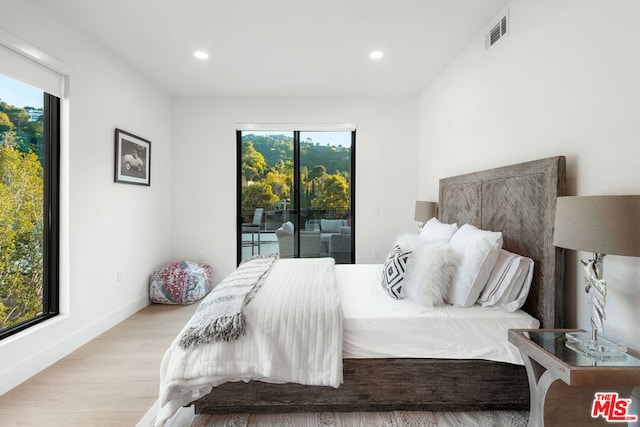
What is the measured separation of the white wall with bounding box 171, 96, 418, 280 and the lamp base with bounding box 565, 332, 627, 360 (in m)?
2.95

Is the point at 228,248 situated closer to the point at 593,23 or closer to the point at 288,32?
the point at 288,32

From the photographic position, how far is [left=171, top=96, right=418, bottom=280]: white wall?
4.45 metres

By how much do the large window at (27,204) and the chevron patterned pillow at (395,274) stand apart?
2.58 metres

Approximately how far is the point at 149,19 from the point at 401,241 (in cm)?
269

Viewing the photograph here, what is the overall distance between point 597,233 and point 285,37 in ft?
8.79

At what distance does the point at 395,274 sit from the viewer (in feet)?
7.14

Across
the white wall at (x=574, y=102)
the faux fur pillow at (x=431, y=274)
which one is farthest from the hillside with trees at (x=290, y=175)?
the faux fur pillow at (x=431, y=274)

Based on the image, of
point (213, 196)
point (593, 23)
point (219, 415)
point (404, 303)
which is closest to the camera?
point (593, 23)

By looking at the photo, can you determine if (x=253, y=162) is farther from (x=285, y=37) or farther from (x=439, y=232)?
(x=439, y=232)

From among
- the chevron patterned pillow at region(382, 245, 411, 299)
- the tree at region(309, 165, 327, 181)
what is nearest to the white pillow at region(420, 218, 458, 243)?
the chevron patterned pillow at region(382, 245, 411, 299)

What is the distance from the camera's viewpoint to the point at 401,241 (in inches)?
105

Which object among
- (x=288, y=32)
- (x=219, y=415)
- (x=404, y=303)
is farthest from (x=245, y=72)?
(x=219, y=415)

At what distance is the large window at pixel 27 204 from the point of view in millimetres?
2217

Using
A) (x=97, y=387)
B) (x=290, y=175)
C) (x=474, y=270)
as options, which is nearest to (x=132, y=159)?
(x=290, y=175)
